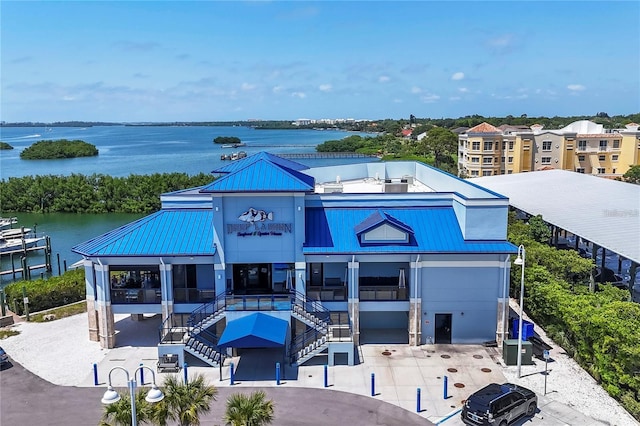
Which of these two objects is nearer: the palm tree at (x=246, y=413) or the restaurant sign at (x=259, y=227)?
the palm tree at (x=246, y=413)

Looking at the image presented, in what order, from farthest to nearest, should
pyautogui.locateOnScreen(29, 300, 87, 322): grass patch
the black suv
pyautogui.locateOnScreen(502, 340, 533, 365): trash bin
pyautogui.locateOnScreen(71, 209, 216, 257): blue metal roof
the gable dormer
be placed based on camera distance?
pyautogui.locateOnScreen(29, 300, 87, 322): grass patch, the gable dormer, pyautogui.locateOnScreen(71, 209, 216, 257): blue metal roof, pyautogui.locateOnScreen(502, 340, 533, 365): trash bin, the black suv

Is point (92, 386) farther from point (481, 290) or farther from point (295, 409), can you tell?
point (481, 290)

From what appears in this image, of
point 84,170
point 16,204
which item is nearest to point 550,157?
point 16,204

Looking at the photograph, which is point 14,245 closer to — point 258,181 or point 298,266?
point 258,181

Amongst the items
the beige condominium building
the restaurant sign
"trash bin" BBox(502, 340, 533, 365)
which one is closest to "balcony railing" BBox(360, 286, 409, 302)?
the restaurant sign

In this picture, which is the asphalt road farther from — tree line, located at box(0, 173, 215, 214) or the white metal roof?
tree line, located at box(0, 173, 215, 214)

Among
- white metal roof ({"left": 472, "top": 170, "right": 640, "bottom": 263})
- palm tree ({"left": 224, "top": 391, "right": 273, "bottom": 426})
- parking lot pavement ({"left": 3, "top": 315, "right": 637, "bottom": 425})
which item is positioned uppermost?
white metal roof ({"left": 472, "top": 170, "right": 640, "bottom": 263})

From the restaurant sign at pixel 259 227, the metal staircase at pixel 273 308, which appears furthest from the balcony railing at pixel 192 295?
the restaurant sign at pixel 259 227

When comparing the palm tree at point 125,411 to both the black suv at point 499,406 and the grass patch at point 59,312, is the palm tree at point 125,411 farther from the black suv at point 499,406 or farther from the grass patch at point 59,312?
the grass patch at point 59,312
